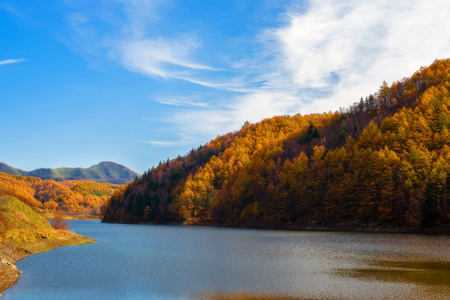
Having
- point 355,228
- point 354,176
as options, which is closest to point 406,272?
point 355,228

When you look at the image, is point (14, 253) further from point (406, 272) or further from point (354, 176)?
point (354, 176)

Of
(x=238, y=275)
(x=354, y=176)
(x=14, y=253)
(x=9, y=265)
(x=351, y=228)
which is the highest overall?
(x=354, y=176)

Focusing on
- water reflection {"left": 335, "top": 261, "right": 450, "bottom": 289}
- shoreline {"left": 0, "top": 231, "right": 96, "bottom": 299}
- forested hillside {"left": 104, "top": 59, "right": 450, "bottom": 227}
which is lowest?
shoreline {"left": 0, "top": 231, "right": 96, "bottom": 299}

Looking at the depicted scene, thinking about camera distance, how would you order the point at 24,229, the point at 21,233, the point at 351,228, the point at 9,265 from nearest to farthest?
the point at 9,265 → the point at 21,233 → the point at 24,229 → the point at 351,228

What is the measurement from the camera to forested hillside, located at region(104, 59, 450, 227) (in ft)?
293

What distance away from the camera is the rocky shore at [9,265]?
2719 cm

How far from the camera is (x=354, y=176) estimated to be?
106062 mm

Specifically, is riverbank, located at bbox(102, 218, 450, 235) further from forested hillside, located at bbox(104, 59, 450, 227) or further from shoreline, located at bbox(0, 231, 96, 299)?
shoreline, located at bbox(0, 231, 96, 299)

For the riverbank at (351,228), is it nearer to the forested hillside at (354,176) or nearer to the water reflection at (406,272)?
the forested hillside at (354,176)

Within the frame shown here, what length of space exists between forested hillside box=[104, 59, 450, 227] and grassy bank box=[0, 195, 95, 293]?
3004 inches

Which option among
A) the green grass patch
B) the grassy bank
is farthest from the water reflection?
the green grass patch

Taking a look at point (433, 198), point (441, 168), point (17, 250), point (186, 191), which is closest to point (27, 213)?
point (17, 250)

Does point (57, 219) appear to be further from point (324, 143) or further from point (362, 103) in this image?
point (362, 103)

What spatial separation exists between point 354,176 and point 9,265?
310 ft
